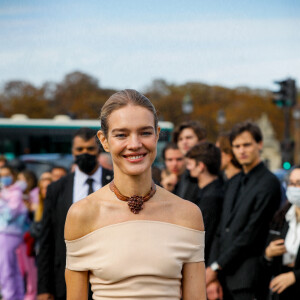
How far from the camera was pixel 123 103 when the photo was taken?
2.49 meters

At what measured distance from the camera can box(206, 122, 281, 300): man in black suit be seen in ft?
17.6

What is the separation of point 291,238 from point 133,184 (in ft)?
9.98

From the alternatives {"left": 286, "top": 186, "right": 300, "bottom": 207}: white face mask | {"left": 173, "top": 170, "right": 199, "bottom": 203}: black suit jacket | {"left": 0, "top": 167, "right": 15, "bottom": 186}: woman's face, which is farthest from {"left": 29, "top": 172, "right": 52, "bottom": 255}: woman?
{"left": 286, "top": 186, "right": 300, "bottom": 207}: white face mask

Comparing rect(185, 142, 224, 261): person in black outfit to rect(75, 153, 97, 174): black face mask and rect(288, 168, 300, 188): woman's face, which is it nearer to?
rect(288, 168, 300, 188): woman's face

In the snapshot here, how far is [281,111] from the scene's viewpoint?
2790 inches

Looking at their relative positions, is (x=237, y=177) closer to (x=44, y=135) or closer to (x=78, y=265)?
(x=78, y=265)

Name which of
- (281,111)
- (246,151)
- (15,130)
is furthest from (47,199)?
(281,111)

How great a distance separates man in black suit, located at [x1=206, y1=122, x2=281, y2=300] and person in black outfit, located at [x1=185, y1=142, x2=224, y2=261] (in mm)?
73

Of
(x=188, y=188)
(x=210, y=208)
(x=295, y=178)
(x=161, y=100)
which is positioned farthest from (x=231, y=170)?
(x=161, y=100)

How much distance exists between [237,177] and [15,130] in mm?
21496

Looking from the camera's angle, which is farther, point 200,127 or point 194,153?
point 200,127

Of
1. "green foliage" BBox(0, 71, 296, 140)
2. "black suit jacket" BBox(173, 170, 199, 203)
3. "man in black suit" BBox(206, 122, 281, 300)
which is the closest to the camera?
"man in black suit" BBox(206, 122, 281, 300)

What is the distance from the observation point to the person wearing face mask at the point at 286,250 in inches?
197

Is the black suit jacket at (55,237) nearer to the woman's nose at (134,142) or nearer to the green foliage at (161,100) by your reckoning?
the woman's nose at (134,142)
